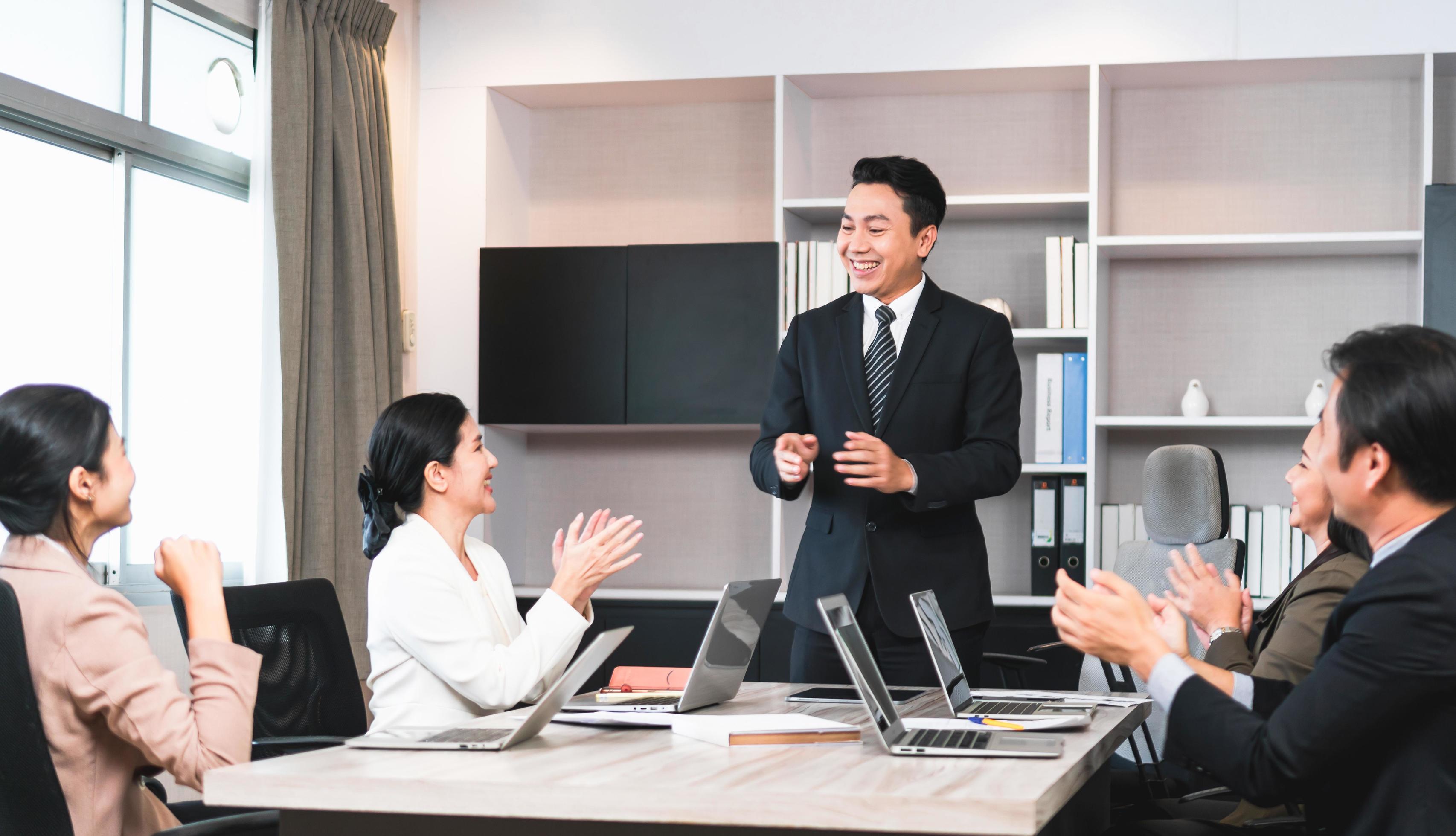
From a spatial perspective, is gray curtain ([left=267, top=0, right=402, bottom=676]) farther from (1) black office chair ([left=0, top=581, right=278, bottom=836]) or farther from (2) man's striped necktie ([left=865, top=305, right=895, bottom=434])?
(1) black office chair ([left=0, top=581, right=278, bottom=836])

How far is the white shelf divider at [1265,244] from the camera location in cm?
409

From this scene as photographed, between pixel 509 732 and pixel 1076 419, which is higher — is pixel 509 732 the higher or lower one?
the lower one

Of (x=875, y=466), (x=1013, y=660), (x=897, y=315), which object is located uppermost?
(x=897, y=315)

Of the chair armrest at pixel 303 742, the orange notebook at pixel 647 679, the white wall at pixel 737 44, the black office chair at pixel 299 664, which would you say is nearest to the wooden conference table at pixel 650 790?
the orange notebook at pixel 647 679

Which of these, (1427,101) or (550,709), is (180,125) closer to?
(550,709)

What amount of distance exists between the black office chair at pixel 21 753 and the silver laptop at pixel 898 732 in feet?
2.91

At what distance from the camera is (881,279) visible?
2840 millimetres

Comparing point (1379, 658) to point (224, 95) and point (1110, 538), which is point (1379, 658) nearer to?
point (1110, 538)

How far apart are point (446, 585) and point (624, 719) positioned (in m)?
0.38

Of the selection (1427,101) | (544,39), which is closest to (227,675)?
(544,39)

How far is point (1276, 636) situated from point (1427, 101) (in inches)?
108

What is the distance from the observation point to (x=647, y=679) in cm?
→ 239

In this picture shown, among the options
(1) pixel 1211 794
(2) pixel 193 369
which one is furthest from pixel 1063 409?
(2) pixel 193 369

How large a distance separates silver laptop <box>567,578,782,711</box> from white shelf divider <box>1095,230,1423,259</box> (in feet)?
8.03
